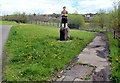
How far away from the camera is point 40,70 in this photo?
5.20 metres

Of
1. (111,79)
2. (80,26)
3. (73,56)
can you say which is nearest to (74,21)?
(80,26)

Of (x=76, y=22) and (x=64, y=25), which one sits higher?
(x=76, y=22)

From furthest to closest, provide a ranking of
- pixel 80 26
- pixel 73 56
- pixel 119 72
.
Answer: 1. pixel 80 26
2. pixel 73 56
3. pixel 119 72

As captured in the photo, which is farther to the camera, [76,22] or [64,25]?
[76,22]

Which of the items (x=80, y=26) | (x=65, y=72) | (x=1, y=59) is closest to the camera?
(x=65, y=72)

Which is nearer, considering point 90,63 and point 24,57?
point 90,63

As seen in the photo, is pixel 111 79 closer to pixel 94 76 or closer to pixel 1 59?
pixel 94 76

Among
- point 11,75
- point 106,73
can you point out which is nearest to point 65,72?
point 106,73

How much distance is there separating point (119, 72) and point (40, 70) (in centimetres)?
295

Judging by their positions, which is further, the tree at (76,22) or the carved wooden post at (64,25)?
the tree at (76,22)

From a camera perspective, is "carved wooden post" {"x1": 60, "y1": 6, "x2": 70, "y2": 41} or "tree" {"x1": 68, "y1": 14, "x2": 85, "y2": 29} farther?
"tree" {"x1": 68, "y1": 14, "x2": 85, "y2": 29}

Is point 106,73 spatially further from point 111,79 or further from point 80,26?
point 80,26

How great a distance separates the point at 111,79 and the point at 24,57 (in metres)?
4.21

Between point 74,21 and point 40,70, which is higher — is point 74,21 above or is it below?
above
